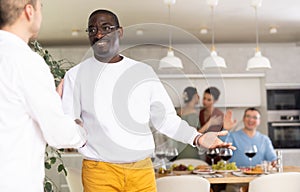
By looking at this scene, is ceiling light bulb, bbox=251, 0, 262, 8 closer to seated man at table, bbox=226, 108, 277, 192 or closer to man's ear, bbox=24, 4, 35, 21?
seated man at table, bbox=226, 108, 277, 192

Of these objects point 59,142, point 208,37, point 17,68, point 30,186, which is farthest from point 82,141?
point 208,37

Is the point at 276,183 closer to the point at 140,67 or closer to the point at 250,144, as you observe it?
the point at 250,144

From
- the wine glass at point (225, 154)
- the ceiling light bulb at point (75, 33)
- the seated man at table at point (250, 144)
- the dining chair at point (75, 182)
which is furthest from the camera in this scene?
the ceiling light bulb at point (75, 33)

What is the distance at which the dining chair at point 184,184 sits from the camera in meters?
2.88

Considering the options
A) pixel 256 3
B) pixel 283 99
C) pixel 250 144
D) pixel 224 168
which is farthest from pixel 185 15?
pixel 283 99

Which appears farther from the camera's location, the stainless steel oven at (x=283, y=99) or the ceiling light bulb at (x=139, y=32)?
the stainless steel oven at (x=283, y=99)

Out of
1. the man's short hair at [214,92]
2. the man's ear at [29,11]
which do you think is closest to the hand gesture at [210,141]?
the man's short hair at [214,92]

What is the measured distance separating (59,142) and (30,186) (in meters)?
0.15

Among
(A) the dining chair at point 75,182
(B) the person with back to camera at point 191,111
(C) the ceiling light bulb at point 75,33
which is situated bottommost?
(A) the dining chair at point 75,182

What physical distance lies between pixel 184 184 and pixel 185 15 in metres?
2.25

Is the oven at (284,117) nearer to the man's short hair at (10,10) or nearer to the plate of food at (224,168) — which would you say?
the plate of food at (224,168)

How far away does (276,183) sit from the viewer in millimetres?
3033

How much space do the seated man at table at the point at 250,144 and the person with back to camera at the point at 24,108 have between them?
303cm

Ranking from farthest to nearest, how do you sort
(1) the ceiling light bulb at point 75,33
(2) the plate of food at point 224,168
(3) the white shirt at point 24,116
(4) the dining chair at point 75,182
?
1. (1) the ceiling light bulb at point 75,33
2. (2) the plate of food at point 224,168
3. (4) the dining chair at point 75,182
4. (3) the white shirt at point 24,116
